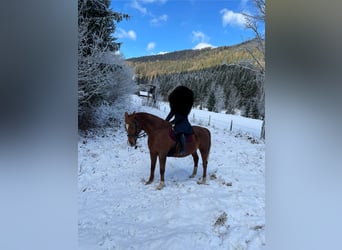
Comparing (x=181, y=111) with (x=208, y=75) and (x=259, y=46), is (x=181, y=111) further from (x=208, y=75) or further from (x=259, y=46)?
(x=259, y=46)

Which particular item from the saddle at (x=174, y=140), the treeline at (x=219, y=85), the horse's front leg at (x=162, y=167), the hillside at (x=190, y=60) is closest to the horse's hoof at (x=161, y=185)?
the horse's front leg at (x=162, y=167)

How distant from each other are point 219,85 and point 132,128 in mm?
455

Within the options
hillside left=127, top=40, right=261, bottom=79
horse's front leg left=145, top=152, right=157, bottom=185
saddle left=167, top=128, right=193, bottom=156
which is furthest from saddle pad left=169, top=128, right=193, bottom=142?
hillside left=127, top=40, right=261, bottom=79

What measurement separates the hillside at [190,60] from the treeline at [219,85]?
22 millimetres

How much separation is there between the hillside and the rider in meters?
0.11

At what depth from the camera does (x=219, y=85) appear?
1.46 meters

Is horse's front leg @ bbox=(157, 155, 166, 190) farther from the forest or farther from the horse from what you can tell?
the forest

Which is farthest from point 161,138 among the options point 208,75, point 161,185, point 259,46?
point 259,46

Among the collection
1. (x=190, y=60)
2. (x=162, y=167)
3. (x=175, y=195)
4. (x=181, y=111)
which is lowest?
(x=175, y=195)

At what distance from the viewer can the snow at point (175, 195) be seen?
4.20 ft

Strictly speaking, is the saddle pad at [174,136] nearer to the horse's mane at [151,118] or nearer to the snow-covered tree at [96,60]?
the horse's mane at [151,118]
